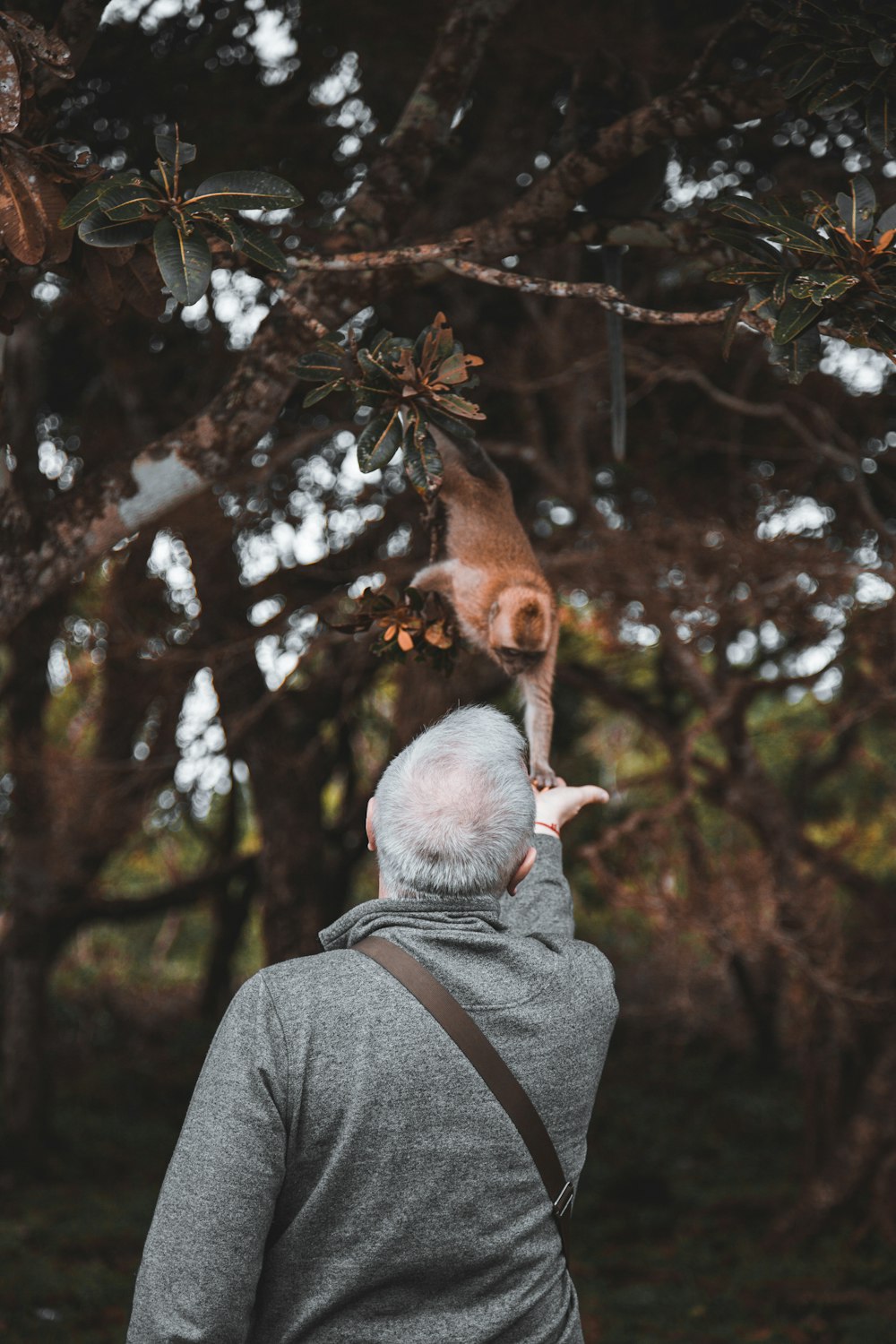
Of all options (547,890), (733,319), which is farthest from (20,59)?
(547,890)

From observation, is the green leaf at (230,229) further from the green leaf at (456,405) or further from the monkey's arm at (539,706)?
the monkey's arm at (539,706)

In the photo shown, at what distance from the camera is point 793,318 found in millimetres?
1885

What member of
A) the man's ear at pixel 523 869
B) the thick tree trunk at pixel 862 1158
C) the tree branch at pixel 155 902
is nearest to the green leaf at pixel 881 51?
the man's ear at pixel 523 869

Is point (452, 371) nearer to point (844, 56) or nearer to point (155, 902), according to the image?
point (844, 56)

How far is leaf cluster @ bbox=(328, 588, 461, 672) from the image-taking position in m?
2.09

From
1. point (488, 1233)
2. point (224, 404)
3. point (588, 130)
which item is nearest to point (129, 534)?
point (224, 404)

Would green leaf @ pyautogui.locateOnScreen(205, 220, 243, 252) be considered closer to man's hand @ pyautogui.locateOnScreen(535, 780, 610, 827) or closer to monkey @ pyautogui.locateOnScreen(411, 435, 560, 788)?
monkey @ pyautogui.locateOnScreen(411, 435, 560, 788)

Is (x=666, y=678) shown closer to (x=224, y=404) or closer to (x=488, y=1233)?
(x=224, y=404)

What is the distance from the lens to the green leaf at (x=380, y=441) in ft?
6.17

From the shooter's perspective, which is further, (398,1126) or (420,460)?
(420,460)

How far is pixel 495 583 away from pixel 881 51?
1.09 metres

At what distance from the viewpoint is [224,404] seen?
2.53 metres

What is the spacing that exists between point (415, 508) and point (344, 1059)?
4.19m

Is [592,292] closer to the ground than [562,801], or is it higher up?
higher up
